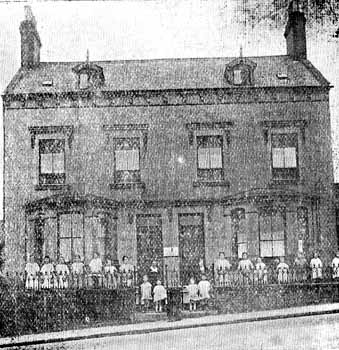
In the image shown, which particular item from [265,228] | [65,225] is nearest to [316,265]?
[265,228]

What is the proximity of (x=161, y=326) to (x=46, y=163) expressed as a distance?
8526mm

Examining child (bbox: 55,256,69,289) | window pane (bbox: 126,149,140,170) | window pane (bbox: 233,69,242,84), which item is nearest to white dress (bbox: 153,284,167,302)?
child (bbox: 55,256,69,289)

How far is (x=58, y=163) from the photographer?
20219 mm

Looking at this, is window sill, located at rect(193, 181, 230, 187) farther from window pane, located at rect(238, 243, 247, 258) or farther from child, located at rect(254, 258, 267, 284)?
child, located at rect(254, 258, 267, 284)

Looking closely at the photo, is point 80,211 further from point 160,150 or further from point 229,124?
point 229,124

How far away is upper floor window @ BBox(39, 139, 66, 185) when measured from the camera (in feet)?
65.9

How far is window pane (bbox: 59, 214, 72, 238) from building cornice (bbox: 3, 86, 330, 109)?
3511 mm

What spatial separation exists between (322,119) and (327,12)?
9328 mm

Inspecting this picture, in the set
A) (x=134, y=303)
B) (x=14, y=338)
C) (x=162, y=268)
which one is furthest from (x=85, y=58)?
(x=14, y=338)

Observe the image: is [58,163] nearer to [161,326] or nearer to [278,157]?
[278,157]

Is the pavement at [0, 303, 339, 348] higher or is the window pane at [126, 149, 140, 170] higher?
the window pane at [126, 149, 140, 170]

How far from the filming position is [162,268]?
19156mm

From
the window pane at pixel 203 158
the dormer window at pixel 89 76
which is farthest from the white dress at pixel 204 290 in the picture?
the dormer window at pixel 89 76

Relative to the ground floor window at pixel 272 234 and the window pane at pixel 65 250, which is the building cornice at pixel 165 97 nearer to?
the ground floor window at pixel 272 234
